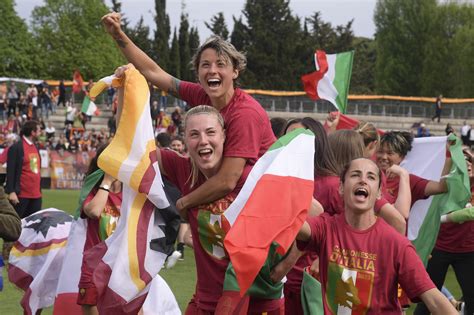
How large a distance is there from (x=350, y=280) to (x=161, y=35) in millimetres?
81708

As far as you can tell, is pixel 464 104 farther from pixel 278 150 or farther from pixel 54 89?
pixel 278 150

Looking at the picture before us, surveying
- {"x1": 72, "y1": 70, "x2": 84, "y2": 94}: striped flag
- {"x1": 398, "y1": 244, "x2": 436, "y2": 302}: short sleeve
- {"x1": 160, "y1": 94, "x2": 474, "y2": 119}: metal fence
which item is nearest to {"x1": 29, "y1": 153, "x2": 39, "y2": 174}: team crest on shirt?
{"x1": 398, "y1": 244, "x2": 436, "y2": 302}: short sleeve

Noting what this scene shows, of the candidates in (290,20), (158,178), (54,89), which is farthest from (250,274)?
(290,20)

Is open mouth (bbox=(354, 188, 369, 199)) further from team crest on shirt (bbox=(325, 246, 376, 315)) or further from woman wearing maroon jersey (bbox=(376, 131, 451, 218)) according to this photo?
woman wearing maroon jersey (bbox=(376, 131, 451, 218))

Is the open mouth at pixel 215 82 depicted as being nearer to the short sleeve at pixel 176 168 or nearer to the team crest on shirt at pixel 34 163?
the short sleeve at pixel 176 168

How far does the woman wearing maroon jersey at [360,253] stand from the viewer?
4.97 metres

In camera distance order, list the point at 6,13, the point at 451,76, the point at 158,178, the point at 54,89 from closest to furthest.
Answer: the point at 158,178, the point at 54,89, the point at 6,13, the point at 451,76

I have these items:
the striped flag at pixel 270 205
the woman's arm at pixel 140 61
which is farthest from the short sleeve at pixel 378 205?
the woman's arm at pixel 140 61

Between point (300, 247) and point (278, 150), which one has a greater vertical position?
point (278, 150)

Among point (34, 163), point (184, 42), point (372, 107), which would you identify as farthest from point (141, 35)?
point (34, 163)

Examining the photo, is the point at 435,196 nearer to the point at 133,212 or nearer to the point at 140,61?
the point at 133,212

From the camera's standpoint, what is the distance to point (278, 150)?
16.1 feet

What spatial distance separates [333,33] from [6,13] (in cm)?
3412

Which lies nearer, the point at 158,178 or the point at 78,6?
the point at 158,178
